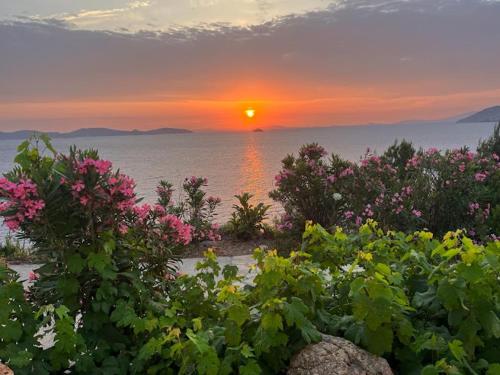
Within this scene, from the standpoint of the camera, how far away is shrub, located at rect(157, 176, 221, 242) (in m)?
9.43

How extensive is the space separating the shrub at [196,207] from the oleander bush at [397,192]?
4.78 feet

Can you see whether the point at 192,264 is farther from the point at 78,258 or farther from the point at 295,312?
the point at 295,312

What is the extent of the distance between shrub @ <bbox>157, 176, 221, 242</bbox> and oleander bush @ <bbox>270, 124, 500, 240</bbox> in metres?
1.46

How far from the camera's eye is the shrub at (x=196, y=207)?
30.9 ft

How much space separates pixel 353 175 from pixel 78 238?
5.88 m

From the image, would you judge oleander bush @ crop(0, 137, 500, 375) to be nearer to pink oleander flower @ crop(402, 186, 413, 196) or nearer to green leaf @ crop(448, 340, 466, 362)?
green leaf @ crop(448, 340, 466, 362)

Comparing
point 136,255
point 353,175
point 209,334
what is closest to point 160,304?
point 136,255

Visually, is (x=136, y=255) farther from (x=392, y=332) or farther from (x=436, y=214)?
(x=436, y=214)

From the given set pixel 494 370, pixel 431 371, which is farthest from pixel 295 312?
pixel 494 370

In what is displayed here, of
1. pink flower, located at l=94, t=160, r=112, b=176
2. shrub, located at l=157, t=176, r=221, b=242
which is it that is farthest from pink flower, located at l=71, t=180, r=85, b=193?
shrub, located at l=157, t=176, r=221, b=242

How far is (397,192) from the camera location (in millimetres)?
7355

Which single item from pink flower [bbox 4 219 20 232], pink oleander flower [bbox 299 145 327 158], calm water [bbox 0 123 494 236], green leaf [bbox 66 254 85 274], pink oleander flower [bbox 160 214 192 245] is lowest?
calm water [bbox 0 123 494 236]

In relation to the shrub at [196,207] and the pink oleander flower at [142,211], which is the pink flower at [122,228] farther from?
the shrub at [196,207]

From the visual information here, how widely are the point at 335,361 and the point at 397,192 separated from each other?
209 inches
